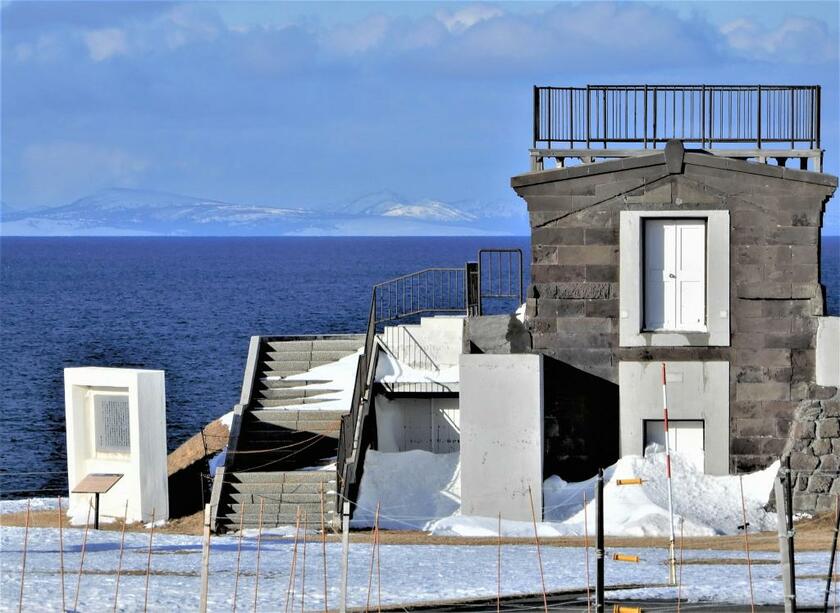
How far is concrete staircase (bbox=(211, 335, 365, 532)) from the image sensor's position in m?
28.3

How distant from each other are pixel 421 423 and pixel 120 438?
6.39 meters

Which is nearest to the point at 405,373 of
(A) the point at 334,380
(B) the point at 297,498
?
(A) the point at 334,380

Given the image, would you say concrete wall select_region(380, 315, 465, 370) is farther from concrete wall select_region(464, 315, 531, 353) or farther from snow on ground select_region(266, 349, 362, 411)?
concrete wall select_region(464, 315, 531, 353)

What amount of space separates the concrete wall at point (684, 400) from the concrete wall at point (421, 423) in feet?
17.9

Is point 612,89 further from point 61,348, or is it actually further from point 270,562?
point 61,348

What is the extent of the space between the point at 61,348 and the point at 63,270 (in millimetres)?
110977

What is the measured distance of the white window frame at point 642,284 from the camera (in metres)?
28.0

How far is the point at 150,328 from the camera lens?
338 ft

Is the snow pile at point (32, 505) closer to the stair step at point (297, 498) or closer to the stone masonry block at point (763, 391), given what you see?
the stair step at point (297, 498)

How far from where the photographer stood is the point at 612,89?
1165 inches

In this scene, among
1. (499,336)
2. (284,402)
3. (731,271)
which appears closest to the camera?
(731,271)

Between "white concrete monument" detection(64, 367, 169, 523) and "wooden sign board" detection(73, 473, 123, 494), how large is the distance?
262 mm

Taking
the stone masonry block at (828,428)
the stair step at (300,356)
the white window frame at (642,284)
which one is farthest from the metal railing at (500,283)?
the stone masonry block at (828,428)

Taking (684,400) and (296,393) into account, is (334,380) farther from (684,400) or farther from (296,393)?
Answer: (684,400)
